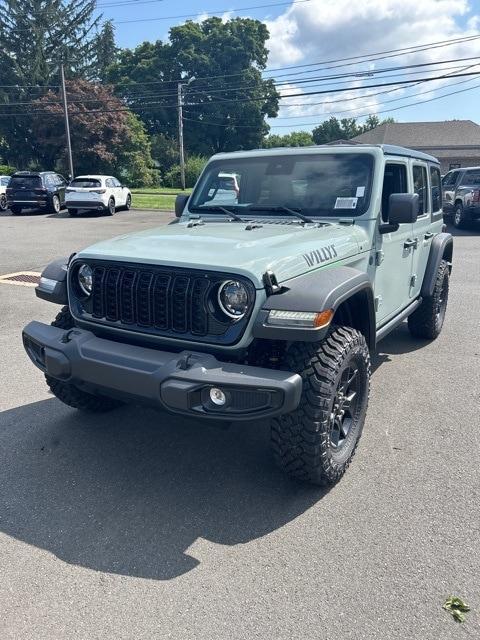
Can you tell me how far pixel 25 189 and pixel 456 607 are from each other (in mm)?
22410

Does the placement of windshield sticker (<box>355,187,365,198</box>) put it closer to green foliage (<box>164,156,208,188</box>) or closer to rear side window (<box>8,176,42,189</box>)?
rear side window (<box>8,176,42,189</box>)

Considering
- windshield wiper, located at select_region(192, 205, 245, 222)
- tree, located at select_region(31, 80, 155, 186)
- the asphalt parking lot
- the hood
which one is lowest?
the asphalt parking lot

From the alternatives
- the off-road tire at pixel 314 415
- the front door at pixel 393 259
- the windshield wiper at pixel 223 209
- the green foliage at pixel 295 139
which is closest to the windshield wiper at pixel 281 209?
the windshield wiper at pixel 223 209

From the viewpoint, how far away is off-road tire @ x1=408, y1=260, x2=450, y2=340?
5.78 metres

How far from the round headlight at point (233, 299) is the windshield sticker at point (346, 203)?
156 cm

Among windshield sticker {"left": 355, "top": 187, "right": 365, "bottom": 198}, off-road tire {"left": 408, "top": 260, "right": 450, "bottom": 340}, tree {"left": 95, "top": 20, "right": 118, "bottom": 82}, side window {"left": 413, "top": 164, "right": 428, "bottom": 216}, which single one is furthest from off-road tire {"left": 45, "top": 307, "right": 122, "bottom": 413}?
tree {"left": 95, "top": 20, "right": 118, "bottom": 82}

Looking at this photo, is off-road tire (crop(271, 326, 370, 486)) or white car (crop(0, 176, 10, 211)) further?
white car (crop(0, 176, 10, 211))

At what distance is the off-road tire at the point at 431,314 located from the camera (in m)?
5.78

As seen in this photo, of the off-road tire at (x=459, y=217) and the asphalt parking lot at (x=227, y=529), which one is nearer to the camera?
the asphalt parking lot at (x=227, y=529)

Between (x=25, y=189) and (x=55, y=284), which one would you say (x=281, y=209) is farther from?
(x=25, y=189)

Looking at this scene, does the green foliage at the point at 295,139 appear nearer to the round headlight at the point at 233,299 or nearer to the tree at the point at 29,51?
the tree at the point at 29,51

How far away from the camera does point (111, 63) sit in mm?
62094

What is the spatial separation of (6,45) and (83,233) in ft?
137

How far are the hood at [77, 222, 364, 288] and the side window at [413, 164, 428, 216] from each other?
1490 mm
